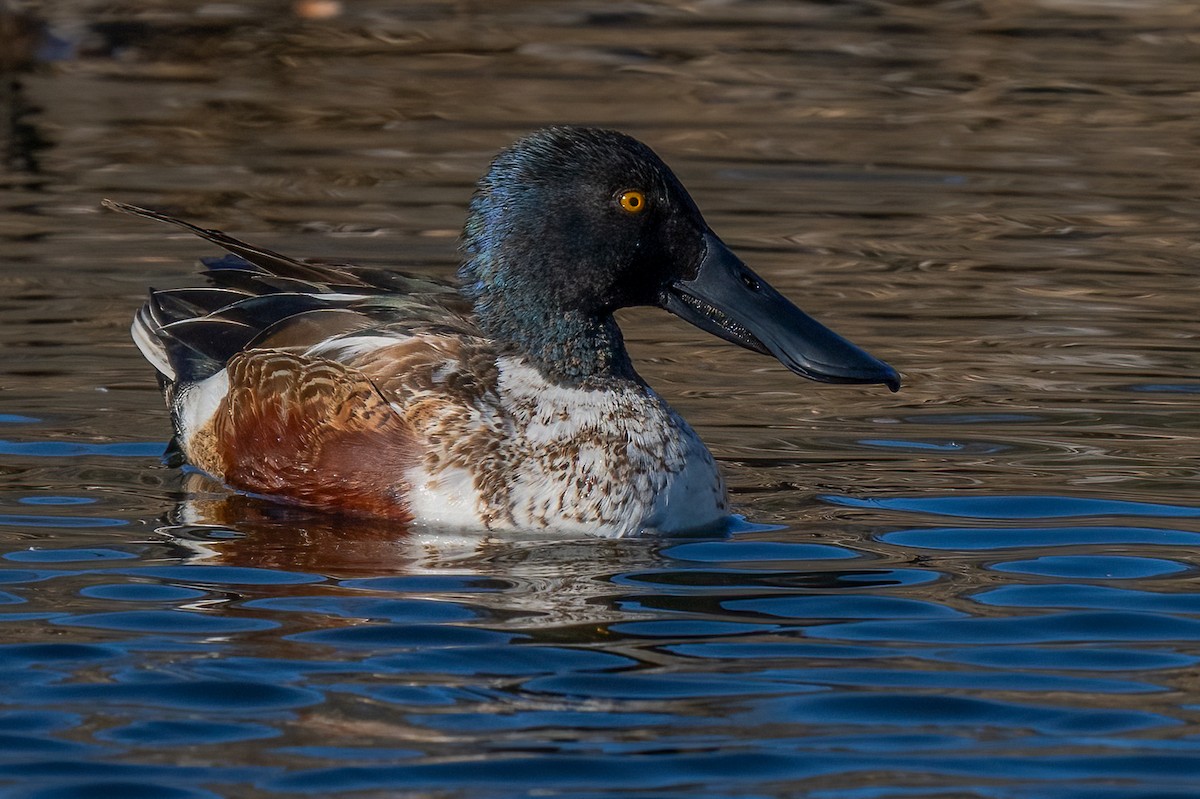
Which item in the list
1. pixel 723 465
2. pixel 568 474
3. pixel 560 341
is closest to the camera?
pixel 568 474

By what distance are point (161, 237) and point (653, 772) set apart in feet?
24.3

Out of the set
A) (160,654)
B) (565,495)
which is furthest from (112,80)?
(160,654)

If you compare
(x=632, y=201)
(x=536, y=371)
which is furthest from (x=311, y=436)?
(x=632, y=201)

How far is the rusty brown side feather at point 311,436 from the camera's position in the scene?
6.66 metres

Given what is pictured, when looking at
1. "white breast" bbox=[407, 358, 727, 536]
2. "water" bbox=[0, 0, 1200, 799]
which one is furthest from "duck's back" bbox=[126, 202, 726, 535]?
"water" bbox=[0, 0, 1200, 799]

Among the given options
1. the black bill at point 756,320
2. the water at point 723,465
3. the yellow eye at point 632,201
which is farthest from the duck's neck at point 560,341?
the water at point 723,465

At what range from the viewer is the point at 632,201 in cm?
661

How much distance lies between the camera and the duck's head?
662cm

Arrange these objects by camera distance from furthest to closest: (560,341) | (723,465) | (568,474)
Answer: (723,465), (560,341), (568,474)

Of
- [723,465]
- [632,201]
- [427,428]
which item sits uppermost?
[632,201]

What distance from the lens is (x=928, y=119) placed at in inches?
560

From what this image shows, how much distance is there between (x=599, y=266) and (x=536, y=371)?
0.40 metres

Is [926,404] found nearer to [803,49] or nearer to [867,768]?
[867,768]

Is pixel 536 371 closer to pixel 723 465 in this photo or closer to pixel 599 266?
pixel 599 266
